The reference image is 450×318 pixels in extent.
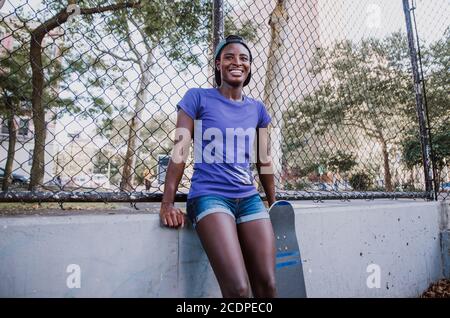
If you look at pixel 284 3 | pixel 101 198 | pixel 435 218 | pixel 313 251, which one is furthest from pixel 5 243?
pixel 284 3

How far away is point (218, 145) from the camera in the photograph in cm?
199

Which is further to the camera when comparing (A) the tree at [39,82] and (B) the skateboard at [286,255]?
(A) the tree at [39,82]

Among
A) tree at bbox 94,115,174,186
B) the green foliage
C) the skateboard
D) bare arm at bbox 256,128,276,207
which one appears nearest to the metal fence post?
the green foliage

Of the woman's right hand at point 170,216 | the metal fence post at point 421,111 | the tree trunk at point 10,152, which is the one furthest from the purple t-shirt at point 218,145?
the metal fence post at point 421,111

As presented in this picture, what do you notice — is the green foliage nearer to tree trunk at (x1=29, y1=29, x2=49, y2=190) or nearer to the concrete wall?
the concrete wall

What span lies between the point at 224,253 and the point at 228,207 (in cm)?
29

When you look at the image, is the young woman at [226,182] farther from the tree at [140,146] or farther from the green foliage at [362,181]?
the green foliage at [362,181]

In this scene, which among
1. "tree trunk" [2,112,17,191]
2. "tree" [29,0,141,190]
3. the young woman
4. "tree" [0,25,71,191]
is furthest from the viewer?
"tree" [29,0,141,190]

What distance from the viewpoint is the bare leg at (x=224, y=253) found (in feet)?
5.37

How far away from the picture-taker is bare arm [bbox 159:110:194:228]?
6.00 feet

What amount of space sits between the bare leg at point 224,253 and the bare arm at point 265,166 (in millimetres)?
650

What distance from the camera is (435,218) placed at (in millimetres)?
3230

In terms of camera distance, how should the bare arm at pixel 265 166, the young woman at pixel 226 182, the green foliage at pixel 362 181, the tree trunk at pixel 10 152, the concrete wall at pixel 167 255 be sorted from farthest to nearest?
the green foliage at pixel 362 181
the bare arm at pixel 265 166
the tree trunk at pixel 10 152
the young woman at pixel 226 182
the concrete wall at pixel 167 255

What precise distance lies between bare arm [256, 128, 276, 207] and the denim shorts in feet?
1.05
